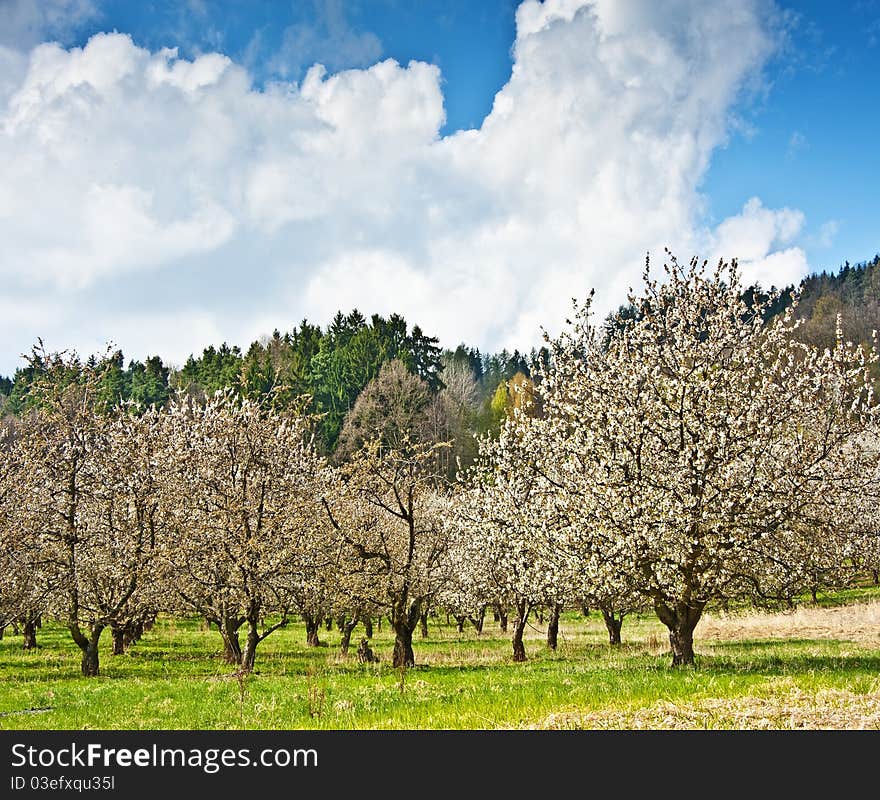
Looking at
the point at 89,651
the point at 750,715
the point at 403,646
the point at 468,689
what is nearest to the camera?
the point at 750,715

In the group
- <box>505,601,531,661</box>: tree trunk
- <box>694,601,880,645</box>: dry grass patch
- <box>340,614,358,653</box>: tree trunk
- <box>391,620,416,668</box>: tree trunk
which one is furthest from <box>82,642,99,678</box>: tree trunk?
<box>694,601,880,645</box>: dry grass patch

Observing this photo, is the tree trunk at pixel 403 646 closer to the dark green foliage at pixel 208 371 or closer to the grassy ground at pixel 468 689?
the grassy ground at pixel 468 689

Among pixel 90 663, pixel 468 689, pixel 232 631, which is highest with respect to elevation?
pixel 232 631

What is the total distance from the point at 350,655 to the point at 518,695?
834 inches

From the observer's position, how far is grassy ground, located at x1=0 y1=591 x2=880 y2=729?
12.5 metres

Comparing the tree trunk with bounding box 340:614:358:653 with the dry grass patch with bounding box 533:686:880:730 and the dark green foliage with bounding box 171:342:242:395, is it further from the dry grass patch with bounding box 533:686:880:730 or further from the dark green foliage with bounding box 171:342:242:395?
the dark green foliage with bounding box 171:342:242:395

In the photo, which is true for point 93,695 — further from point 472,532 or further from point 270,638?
point 270,638

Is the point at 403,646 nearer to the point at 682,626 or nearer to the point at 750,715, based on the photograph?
the point at 682,626

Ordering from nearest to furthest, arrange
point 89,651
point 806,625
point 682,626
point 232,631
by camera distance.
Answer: point 682,626, point 89,651, point 232,631, point 806,625

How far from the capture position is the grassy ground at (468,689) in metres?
12.5

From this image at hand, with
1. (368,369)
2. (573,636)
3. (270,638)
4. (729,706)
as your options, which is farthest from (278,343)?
(729,706)

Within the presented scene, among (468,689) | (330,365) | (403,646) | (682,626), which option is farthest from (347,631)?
(330,365)

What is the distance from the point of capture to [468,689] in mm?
17906

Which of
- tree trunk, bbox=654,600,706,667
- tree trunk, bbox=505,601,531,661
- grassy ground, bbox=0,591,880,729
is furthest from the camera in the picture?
tree trunk, bbox=505,601,531,661
